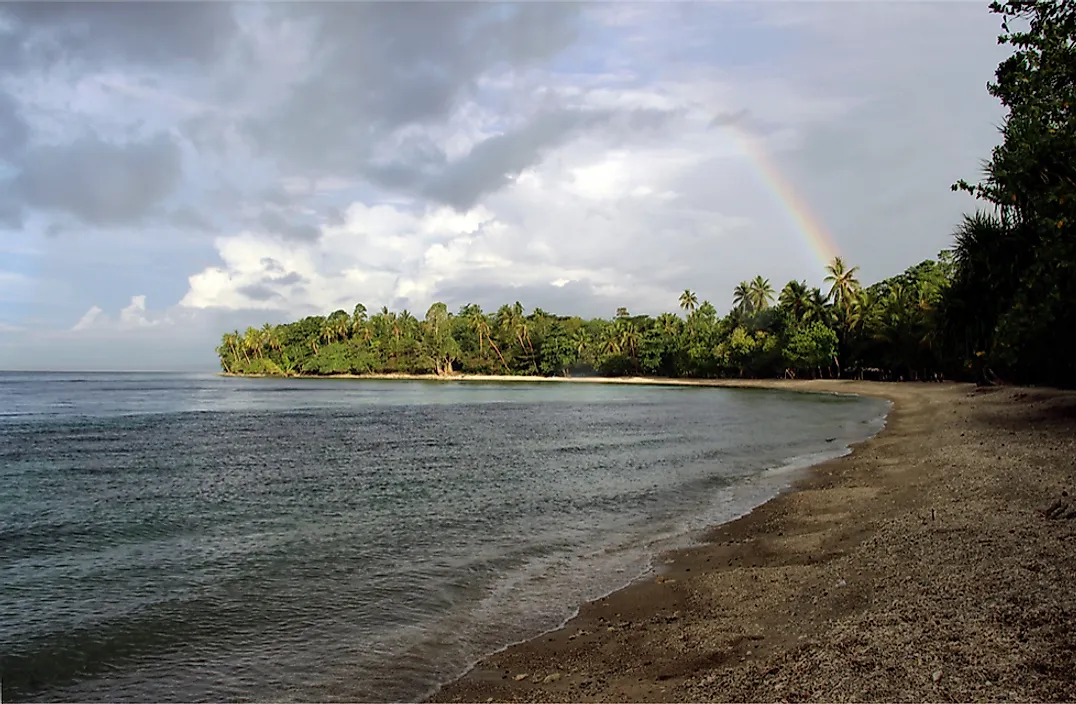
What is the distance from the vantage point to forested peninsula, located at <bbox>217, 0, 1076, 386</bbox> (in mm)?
17766

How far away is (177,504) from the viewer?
884 inches

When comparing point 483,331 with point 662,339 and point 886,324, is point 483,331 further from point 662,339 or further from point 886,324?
point 886,324

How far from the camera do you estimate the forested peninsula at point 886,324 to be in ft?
58.3

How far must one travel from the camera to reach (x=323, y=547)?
1641cm

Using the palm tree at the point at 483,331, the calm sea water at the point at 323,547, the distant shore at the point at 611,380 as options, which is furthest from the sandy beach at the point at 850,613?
the palm tree at the point at 483,331

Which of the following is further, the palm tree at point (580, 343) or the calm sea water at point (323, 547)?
the palm tree at point (580, 343)

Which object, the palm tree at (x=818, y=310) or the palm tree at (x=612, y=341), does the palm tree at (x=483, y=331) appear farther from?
the palm tree at (x=818, y=310)

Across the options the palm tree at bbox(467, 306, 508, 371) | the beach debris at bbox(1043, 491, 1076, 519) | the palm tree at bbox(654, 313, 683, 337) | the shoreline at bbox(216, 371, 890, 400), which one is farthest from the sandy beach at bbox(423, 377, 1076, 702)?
the palm tree at bbox(467, 306, 508, 371)

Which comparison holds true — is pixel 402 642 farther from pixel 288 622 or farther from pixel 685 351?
pixel 685 351

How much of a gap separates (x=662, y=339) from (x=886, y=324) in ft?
179

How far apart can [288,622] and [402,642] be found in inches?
87.6

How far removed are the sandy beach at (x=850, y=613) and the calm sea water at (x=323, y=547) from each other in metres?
1.28

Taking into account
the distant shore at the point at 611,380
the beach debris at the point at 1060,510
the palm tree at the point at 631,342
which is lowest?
the distant shore at the point at 611,380

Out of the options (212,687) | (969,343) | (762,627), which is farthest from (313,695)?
(969,343)
